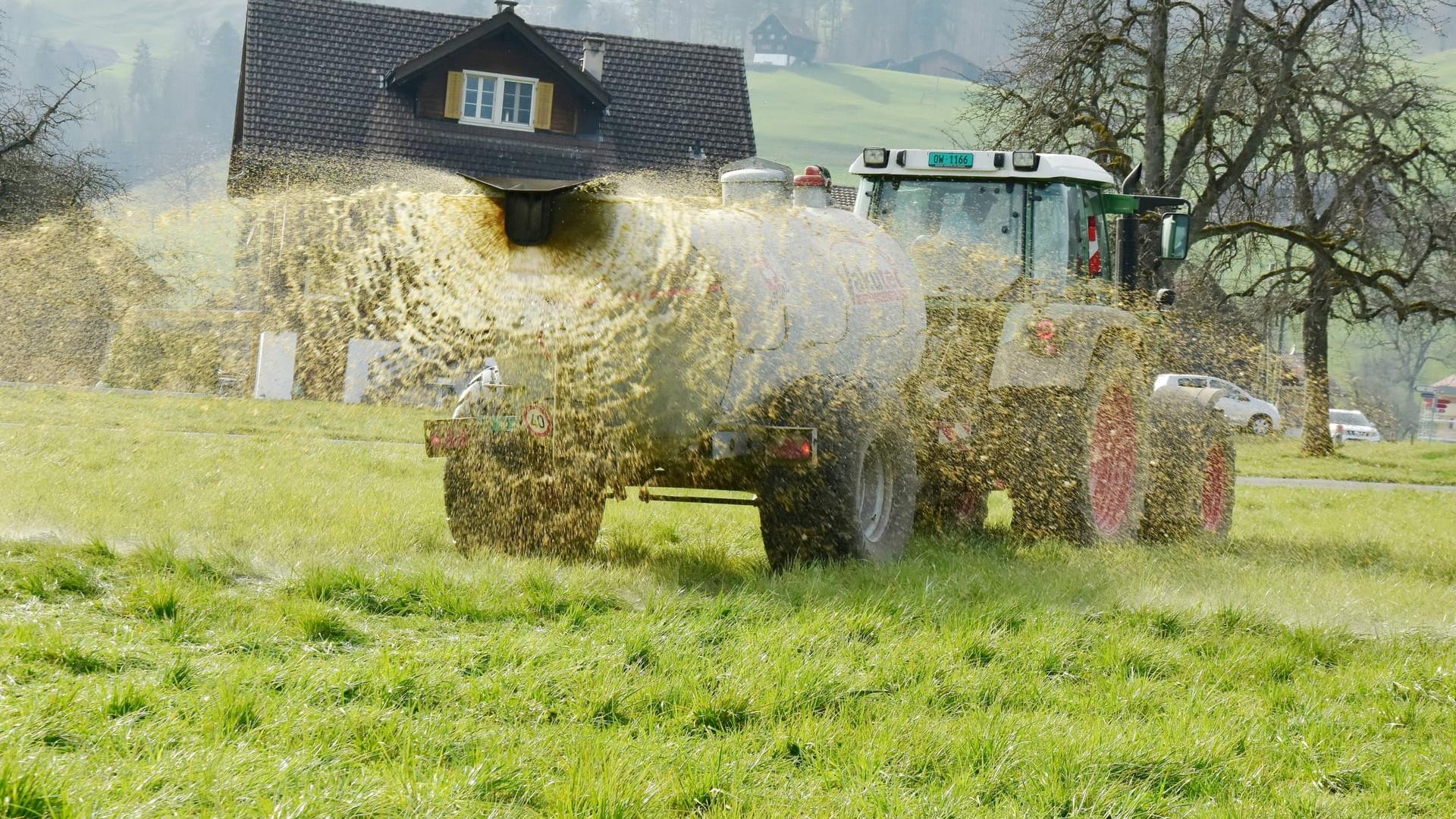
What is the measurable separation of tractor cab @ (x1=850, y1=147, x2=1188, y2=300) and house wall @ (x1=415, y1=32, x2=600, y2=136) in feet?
73.9

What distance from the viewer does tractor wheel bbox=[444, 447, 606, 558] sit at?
24.6 feet

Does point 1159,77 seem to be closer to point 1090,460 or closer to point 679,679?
point 1090,460

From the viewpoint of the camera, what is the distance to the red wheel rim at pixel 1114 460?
31.3 ft

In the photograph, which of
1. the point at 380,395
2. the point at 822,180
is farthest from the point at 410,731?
the point at 822,180

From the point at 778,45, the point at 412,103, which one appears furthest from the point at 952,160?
the point at 778,45

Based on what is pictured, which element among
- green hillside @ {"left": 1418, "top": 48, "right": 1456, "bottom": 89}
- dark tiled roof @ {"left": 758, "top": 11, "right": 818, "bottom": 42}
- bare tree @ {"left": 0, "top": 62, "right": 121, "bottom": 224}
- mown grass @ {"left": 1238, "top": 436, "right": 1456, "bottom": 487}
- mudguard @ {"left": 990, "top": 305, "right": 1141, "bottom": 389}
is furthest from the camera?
dark tiled roof @ {"left": 758, "top": 11, "right": 818, "bottom": 42}

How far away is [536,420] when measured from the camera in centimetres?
698

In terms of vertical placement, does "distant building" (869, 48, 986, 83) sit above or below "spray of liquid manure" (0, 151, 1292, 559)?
above

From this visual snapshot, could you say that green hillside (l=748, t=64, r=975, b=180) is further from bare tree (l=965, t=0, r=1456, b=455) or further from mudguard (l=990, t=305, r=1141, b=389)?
mudguard (l=990, t=305, r=1141, b=389)

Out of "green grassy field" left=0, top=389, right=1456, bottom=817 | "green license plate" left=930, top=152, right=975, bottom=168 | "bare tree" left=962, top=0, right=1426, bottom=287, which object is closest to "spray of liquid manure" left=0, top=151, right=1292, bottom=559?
"green license plate" left=930, top=152, right=975, bottom=168

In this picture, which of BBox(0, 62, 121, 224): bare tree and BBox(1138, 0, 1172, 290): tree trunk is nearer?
BBox(1138, 0, 1172, 290): tree trunk

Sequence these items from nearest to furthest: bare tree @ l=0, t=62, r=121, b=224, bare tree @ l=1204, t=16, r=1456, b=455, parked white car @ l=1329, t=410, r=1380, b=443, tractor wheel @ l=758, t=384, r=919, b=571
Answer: tractor wheel @ l=758, t=384, r=919, b=571
bare tree @ l=1204, t=16, r=1456, b=455
bare tree @ l=0, t=62, r=121, b=224
parked white car @ l=1329, t=410, r=1380, b=443

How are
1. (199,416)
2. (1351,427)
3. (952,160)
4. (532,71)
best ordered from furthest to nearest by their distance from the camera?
1. (1351,427)
2. (532,71)
3. (199,416)
4. (952,160)

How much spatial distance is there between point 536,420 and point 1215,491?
598 centimetres
